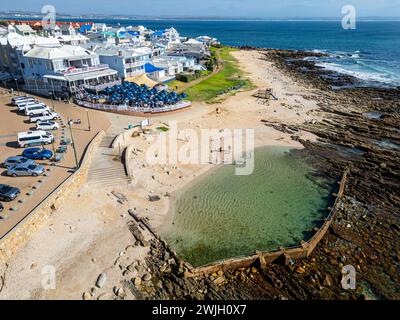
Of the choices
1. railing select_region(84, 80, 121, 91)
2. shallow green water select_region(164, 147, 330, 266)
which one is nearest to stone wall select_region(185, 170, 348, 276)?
shallow green water select_region(164, 147, 330, 266)

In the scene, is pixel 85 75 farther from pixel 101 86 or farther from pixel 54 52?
pixel 54 52

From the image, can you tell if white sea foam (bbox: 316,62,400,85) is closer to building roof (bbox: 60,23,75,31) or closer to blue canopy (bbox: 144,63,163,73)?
blue canopy (bbox: 144,63,163,73)

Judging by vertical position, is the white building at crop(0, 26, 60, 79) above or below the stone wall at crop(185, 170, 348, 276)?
above

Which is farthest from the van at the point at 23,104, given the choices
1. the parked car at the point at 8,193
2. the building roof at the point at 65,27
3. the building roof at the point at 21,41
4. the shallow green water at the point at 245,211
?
the building roof at the point at 65,27

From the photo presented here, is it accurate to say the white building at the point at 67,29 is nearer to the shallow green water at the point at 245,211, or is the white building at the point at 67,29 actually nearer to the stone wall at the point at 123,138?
the stone wall at the point at 123,138
